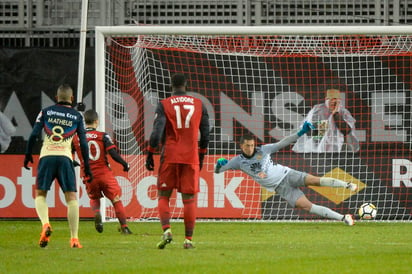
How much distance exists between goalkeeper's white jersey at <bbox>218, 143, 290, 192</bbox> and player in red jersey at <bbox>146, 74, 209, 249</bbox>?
15.1ft

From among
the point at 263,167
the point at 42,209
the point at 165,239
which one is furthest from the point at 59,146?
the point at 263,167

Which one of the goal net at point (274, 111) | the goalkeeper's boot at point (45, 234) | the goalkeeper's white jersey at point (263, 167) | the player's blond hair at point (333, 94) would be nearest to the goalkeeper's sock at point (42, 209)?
the goalkeeper's boot at point (45, 234)

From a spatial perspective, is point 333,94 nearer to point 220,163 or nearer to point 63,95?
point 220,163

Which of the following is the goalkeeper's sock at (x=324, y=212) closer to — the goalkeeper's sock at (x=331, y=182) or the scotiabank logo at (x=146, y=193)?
the goalkeeper's sock at (x=331, y=182)

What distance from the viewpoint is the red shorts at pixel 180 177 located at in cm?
1029

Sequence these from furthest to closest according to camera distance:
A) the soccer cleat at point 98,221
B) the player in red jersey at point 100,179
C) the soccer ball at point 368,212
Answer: the soccer ball at point 368,212
the soccer cleat at point 98,221
the player in red jersey at point 100,179

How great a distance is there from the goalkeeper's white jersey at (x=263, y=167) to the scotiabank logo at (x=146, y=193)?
97 centimetres

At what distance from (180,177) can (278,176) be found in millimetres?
5242

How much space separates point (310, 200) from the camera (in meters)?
16.5

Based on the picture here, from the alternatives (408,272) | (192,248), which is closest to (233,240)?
(192,248)

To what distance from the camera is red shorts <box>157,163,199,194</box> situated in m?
10.3

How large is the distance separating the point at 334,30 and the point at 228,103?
2.43 m

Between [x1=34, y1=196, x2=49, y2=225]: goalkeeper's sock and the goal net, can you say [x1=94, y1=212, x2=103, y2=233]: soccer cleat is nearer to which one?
[x1=34, y1=196, x2=49, y2=225]: goalkeeper's sock

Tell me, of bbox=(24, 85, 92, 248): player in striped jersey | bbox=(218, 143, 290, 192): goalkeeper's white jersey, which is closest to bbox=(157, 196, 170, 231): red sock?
bbox=(24, 85, 92, 248): player in striped jersey
